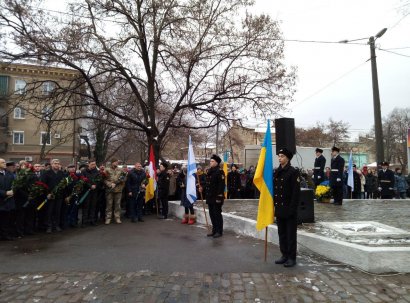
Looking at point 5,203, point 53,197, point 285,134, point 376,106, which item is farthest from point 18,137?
point 285,134

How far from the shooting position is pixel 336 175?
11086 millimetres

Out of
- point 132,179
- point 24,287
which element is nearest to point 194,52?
point 132,179

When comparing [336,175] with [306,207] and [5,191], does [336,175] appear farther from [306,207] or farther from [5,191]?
[5,191]

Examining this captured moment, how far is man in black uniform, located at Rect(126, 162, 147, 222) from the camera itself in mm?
10984

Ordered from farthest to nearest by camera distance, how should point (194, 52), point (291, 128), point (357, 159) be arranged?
point (357, 159) → point (194, 52) → point (291, 128)

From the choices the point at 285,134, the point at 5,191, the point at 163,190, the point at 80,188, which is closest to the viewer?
the point at 5,191

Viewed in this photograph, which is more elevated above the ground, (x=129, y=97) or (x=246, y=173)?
(x=129, y=97)

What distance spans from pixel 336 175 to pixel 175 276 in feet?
24.8

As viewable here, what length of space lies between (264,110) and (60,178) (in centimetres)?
1023

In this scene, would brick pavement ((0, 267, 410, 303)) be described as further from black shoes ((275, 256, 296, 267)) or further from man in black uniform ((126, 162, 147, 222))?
man in black uniform ((126, 162, 147, 222))

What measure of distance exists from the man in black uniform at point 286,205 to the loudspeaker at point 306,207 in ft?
6.24

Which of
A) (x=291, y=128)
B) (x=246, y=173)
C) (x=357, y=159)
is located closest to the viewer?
(x=291, y=128)

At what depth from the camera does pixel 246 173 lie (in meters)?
17.5

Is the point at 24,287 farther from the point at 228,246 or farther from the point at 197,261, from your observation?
the point at 228,246
